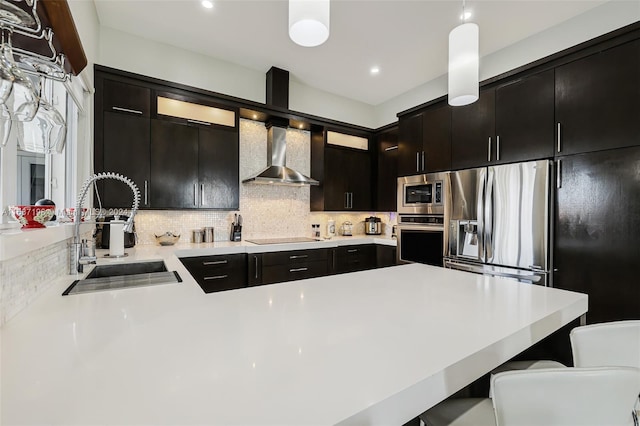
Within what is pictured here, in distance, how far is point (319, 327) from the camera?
0.82 meters

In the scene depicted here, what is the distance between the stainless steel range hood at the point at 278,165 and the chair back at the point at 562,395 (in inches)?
112

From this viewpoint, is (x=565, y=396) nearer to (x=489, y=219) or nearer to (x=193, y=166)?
(x=489, y=219)

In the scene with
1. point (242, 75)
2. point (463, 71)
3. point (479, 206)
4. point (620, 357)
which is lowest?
point (620, 357)

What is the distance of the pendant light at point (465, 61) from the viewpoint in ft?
4.77

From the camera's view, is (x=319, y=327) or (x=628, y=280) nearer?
(x=319, y=327)

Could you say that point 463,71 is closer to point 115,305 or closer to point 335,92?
point 115,305

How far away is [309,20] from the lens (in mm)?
1210

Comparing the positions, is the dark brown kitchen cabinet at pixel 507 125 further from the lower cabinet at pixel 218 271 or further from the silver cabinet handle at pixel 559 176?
the lower cabinet at pixel 218 271

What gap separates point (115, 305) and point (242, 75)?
3034mm

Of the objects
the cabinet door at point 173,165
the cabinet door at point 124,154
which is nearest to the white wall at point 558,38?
the cabinet door at point 173,165

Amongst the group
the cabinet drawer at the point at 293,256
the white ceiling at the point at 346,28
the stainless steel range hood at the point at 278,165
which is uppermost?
the white ceiling at the point at 346,28

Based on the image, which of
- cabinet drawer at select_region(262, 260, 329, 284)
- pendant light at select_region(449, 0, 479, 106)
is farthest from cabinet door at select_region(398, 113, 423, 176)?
pendant light at select_region(449, 0, 479, 106)

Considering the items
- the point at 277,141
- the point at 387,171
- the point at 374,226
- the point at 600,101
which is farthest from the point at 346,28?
the point at 374,226

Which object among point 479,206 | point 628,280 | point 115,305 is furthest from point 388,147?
point 115,305
